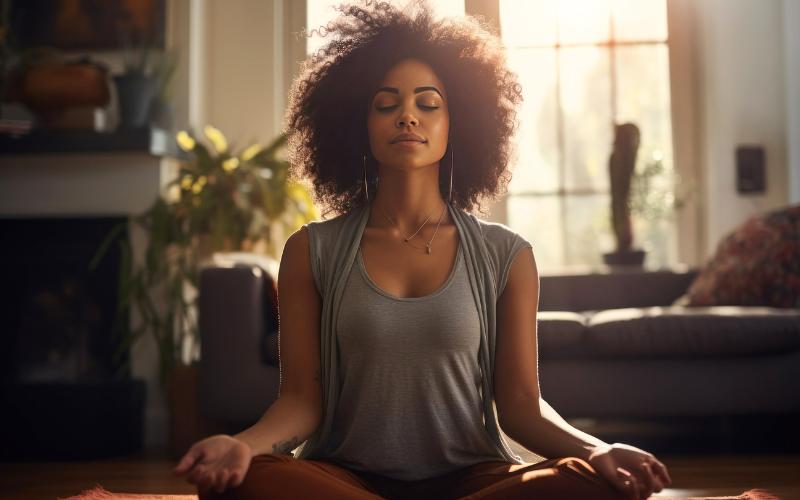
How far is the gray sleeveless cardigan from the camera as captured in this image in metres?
1.42

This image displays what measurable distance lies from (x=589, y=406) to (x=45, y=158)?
2.26m

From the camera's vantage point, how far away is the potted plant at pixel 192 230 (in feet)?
11.9

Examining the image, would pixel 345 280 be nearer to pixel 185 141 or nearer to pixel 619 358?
pixel 619 358

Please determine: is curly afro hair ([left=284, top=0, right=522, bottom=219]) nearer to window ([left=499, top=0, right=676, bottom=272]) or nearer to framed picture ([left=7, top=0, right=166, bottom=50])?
framed picture ([left=7, top=0, right=166, bottom=50])

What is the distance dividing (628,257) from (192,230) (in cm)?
166

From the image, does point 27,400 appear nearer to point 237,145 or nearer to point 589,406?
point 237,145

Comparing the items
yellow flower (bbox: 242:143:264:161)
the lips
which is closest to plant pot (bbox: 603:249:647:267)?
yellow flower (bbox: 242:143:264:161)

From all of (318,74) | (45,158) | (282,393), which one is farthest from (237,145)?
(282,393)

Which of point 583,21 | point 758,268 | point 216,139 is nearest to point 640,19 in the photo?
point 583,21

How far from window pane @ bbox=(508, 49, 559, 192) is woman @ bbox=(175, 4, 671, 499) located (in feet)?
9.24

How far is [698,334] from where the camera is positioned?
2.90 m

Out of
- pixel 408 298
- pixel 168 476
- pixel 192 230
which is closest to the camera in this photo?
pixel 408 298

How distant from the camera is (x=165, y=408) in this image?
146 inches

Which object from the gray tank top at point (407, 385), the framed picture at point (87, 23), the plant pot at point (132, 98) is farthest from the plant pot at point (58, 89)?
the gray tank top at point (407, 385)
